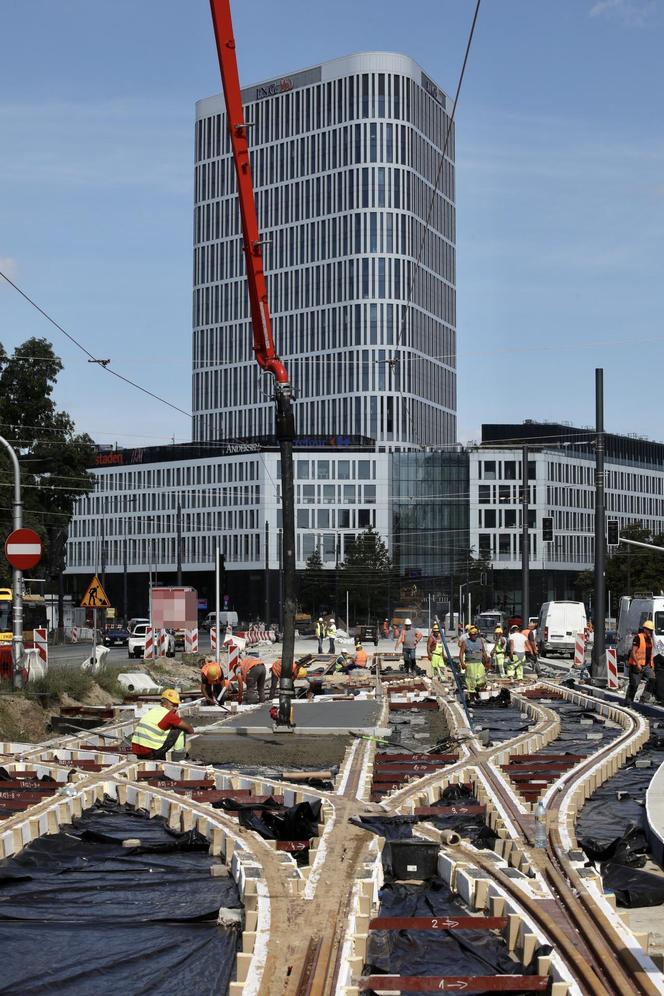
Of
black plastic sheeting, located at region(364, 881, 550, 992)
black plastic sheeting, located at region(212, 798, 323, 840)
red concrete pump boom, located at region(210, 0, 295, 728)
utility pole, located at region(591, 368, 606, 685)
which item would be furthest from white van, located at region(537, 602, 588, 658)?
black plastic sheeting, located at region(364, 881, 550, 992)

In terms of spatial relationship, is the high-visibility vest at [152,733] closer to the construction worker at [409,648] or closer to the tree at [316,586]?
the construction worker at [409,648]

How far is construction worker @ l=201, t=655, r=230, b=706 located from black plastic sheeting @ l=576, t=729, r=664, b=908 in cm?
1102

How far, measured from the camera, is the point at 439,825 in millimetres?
13125

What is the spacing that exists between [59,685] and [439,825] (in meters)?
14.7

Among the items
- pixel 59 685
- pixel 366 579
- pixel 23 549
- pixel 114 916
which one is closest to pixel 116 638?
pixel 366 579

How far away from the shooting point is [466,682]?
102ft

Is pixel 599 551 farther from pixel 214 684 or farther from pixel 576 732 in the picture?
pixel 576 732

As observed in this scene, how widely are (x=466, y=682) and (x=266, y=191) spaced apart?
13550 cm

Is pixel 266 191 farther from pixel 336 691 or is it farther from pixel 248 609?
pixel 336 691

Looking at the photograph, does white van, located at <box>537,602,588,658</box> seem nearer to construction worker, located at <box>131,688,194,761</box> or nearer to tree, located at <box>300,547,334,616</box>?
construction worker, located at <box>131,688,194,761</box>

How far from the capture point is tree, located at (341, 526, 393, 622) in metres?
117

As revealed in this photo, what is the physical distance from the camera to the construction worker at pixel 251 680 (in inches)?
1176

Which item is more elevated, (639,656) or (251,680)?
(639,656)

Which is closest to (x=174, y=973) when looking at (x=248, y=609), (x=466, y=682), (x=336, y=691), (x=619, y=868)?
(x=619, y=868)
